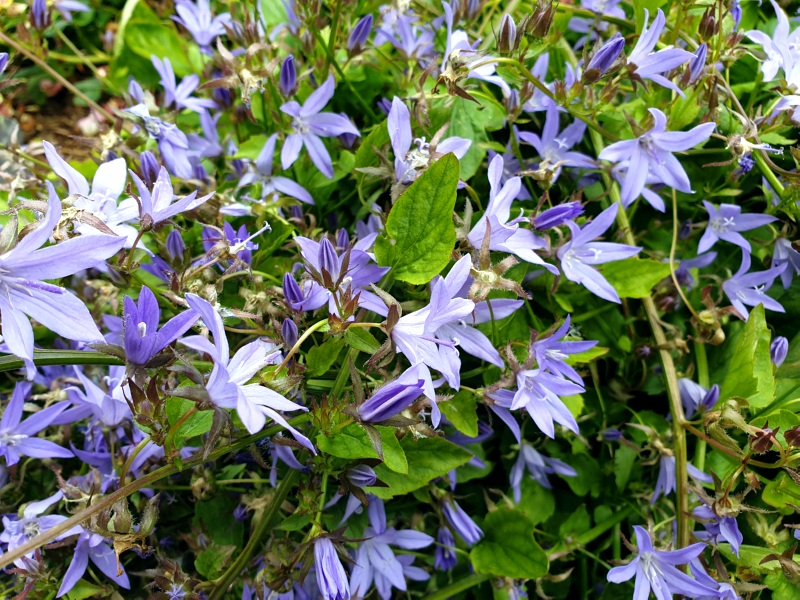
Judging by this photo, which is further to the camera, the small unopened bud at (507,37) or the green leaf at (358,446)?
the small unopened bud at (507,37)

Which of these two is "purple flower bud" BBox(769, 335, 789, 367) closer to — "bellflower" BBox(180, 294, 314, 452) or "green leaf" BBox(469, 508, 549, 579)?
"green leaf" BBox(469, 508, 549, 579)

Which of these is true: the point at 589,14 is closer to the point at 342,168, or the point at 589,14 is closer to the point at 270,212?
the point at 342,168

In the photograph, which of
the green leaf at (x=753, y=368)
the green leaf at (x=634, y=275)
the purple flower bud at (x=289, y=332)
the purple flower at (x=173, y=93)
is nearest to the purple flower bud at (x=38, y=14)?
the purple flower at (x=173, y=93)

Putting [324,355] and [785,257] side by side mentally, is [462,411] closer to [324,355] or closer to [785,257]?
[324,355]

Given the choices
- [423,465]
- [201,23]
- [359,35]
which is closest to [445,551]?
[423,465]

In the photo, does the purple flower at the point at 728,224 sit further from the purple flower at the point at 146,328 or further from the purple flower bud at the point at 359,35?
the purple flower at the point at 146,328

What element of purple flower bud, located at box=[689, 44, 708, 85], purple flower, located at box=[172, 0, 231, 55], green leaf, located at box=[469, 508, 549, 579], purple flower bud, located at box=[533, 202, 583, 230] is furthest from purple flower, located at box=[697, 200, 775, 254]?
purple flower, located at box=[172, 0, 231, 55]
